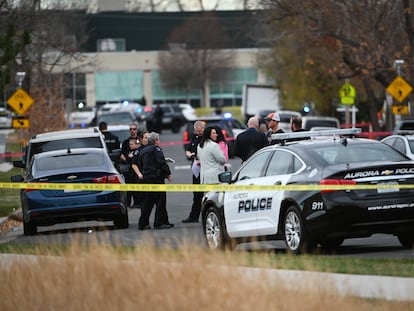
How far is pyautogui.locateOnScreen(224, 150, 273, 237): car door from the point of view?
631 inches

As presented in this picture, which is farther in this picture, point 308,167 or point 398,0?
point 398,0

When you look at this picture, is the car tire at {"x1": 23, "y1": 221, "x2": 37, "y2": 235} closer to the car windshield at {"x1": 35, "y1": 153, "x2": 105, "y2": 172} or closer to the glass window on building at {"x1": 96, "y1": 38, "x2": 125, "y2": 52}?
the car windshield at {"x1": 35, "y1": 153, "x2": 105, "y2": 172}

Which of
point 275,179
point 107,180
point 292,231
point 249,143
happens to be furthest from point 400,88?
point 292,231

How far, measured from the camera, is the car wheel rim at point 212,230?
1698 cm

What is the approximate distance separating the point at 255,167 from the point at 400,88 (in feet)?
76.3

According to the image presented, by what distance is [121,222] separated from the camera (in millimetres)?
21391

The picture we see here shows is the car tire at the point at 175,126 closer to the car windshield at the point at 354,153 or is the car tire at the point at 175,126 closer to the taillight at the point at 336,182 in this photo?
the car windshield at the point at 354,153

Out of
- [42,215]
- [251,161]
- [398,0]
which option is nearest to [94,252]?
[251,161]

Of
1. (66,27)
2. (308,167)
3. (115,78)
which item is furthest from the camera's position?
(115,78)

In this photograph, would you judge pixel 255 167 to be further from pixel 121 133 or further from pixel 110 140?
pixel 121 133

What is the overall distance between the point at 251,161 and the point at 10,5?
61.0 ft

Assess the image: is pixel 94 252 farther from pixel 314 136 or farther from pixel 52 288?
pixel 314 136

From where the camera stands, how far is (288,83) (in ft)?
223

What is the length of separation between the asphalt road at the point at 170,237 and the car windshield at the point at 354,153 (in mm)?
1143
